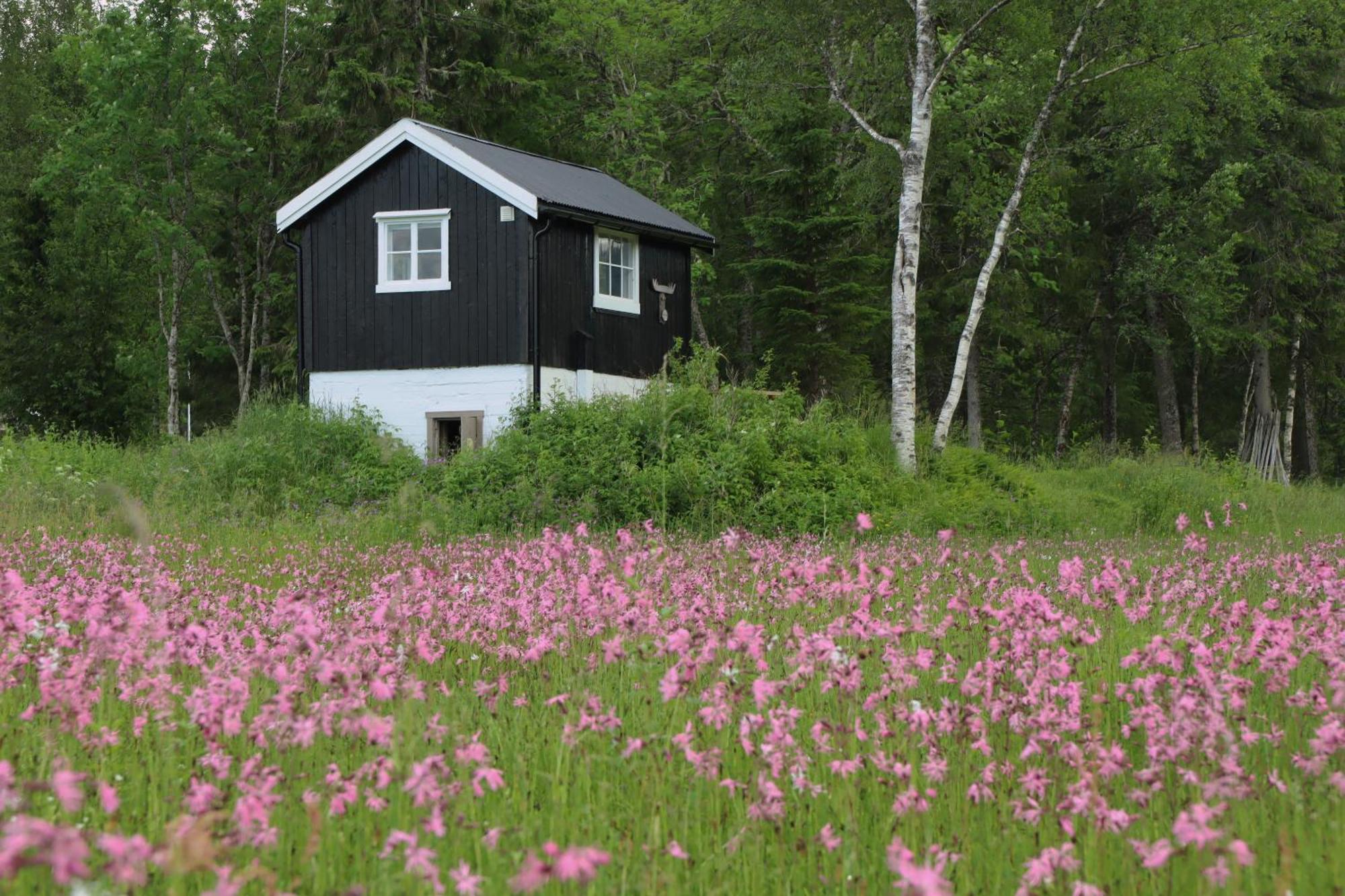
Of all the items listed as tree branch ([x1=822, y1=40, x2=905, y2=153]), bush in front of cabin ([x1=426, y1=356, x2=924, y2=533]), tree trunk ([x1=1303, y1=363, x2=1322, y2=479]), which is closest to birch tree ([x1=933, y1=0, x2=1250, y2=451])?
tree branch ([x1=822, y1=40, x2=905, y2=153])

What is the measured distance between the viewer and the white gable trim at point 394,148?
81.9 ft

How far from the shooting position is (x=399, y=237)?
26.4 m

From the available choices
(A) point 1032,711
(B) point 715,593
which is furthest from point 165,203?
(A) point 1032,711

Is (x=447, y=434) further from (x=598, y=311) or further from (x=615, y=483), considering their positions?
(x=615, y=483)

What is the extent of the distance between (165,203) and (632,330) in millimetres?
18092

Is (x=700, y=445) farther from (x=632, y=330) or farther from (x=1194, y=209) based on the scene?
(x=1194, y=209)

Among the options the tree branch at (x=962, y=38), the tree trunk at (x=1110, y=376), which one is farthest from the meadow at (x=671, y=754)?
the tree trunk at (x=1110, y=376)

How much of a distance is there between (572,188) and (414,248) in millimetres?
3320

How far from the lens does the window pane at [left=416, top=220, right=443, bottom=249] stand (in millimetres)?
26094

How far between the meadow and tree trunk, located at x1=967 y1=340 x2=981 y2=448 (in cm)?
2769

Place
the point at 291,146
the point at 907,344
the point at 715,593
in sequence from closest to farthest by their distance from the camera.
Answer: the point at 715,593 < the point at 907,344 < the point at 291,146

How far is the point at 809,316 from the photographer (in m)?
32.5

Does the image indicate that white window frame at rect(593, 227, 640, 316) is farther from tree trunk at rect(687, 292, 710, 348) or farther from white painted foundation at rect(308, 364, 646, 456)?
tree trunk at rect(687, 292, 710, 348)

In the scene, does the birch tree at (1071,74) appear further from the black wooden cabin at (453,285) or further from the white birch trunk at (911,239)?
the black wooden cabin at (453,285)
